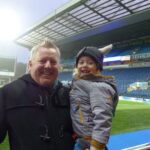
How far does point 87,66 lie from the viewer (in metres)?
2.16

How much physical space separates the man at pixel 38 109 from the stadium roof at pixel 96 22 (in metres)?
22.2

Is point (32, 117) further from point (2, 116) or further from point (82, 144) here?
point (82, 144)

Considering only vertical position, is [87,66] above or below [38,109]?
above

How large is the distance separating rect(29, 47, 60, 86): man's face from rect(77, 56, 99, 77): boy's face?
0.36m

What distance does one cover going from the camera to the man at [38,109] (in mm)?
1685

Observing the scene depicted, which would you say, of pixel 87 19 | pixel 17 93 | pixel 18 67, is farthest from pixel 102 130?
pixel 18 67

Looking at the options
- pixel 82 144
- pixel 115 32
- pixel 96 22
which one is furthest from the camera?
pixel 96 22

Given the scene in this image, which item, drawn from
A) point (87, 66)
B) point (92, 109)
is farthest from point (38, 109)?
point (87, 66)

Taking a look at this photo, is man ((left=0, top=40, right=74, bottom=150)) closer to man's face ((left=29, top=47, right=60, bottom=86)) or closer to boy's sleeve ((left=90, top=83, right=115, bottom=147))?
man's face ((left=29, top=47, right=60, bottom=86))

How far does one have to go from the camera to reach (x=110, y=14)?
88.2 feet

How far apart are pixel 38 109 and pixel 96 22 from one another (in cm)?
2909

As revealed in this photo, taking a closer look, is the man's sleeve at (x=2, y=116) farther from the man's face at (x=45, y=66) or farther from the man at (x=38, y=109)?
the man's face at (x=45, y=66)

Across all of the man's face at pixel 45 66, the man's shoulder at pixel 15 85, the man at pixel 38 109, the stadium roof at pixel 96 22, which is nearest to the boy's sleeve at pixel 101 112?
the man at pixel 38 109

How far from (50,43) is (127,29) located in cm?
2687
